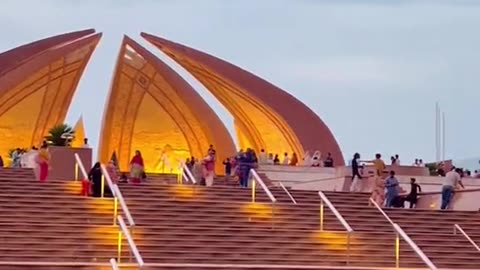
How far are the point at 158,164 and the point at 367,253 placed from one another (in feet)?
64.4

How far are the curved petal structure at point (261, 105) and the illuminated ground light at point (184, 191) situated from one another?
13.5 metres

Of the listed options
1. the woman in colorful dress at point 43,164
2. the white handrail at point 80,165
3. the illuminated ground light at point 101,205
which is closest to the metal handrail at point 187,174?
the white handrail at point 80,165

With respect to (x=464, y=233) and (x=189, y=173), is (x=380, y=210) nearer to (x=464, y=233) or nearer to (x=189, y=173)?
(x=464, y=233)

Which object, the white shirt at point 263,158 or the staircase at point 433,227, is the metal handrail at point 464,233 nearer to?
the staircase at point 433,227

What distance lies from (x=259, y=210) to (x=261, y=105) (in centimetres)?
1544

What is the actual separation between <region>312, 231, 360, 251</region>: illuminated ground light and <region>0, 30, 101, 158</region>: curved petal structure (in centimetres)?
1710

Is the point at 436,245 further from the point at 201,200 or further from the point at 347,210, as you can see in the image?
the point at 201,200

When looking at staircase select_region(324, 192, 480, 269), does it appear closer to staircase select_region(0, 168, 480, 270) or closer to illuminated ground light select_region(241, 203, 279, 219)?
staircase select_region(0, 168, 480, 270)

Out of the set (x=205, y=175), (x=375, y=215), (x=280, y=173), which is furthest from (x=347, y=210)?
(x=280, y=173)

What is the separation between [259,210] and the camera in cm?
1847

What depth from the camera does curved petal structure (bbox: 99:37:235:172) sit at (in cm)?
3475

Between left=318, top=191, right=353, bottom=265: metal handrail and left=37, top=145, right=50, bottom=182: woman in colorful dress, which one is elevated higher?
left=37, top=145, right=50, bottom=182: woman in colorful dress

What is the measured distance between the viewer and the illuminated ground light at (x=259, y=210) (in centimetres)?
1833

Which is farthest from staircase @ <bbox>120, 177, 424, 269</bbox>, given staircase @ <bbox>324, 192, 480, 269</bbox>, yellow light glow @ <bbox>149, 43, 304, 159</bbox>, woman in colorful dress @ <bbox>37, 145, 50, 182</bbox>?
yellow light glow @ <bbox>149, 43, 304, 159</bbox>
